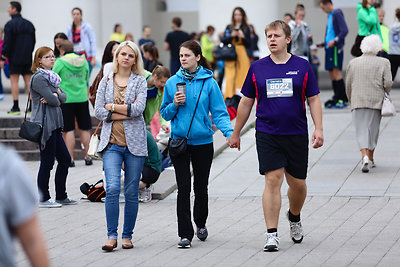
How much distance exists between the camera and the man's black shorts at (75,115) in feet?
39.3

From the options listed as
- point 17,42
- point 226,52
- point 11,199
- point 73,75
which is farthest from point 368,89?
point 11,199

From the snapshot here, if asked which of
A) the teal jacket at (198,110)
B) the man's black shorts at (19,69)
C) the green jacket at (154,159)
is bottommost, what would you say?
the green jacket at (154,159)

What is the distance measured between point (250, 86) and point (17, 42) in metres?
9.13

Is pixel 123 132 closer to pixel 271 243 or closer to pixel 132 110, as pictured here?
pixel 132 110

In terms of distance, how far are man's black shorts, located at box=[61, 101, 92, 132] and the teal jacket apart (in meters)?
4.97

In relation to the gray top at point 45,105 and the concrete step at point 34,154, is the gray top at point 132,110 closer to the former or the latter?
the gray top at point 45,105

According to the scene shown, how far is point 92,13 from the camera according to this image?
21.0 meters

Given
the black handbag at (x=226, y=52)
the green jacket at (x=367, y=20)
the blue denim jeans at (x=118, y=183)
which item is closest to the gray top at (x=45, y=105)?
the blue denim jeans at (x=118, y=183)

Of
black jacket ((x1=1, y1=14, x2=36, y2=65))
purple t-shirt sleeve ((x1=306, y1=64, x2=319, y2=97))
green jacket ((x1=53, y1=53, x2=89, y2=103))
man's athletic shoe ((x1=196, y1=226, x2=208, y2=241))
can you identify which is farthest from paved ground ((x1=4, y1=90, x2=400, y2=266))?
black jacket ((x1=1, y1=14, x2=36, y2=65))

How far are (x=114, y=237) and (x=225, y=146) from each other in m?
5.50

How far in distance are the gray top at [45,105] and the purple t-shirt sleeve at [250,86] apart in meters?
2.76

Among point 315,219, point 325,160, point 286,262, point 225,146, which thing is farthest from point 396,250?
point 225,146

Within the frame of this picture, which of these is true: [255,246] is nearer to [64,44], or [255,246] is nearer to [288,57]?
[288,57]

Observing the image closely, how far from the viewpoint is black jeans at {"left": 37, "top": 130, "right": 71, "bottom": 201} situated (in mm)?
9125
